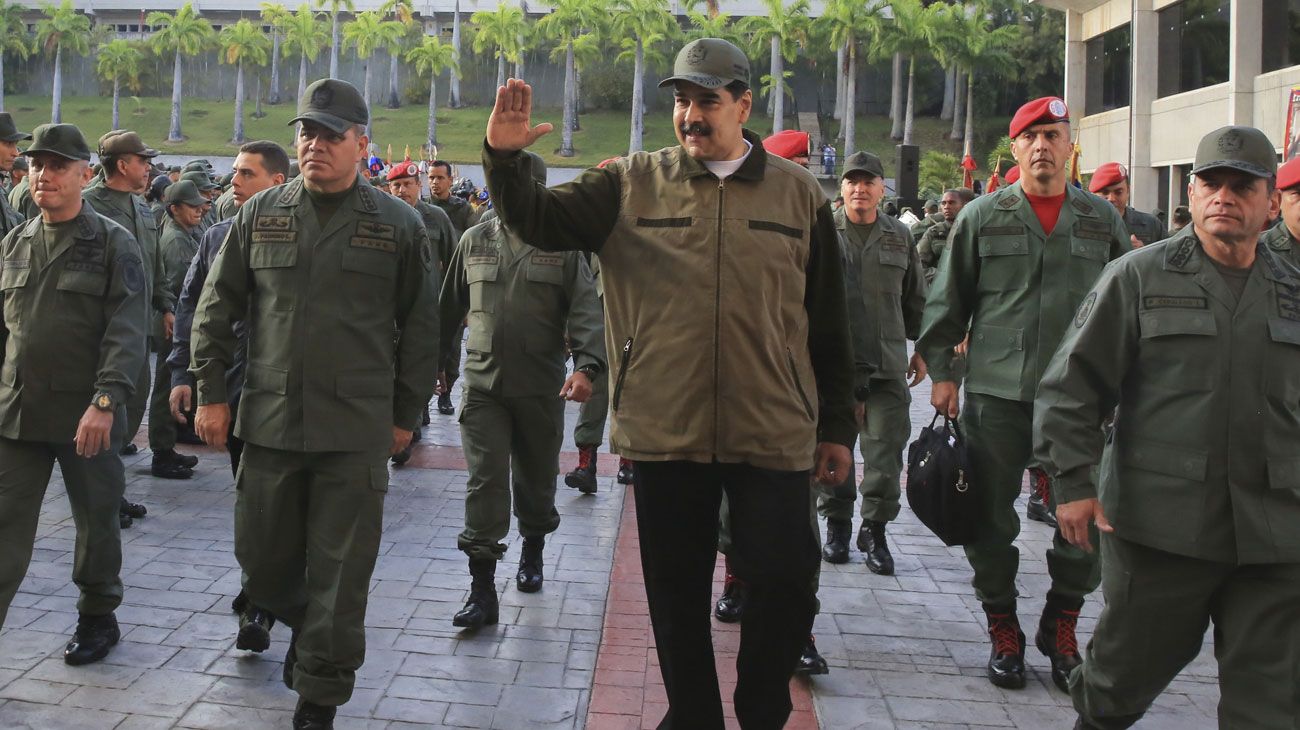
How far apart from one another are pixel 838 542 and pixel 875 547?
22 centimetres

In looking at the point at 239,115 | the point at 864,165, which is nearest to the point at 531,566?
the point at 864,165

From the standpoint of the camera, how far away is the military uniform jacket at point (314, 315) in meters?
4.43

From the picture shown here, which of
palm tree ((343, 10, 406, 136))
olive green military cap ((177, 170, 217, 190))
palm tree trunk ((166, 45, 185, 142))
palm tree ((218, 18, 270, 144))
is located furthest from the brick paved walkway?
palm tree ((218, 18, 270, 144))

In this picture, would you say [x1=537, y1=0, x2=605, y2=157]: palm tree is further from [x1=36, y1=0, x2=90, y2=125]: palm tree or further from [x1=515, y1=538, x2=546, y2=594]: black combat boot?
[x1=515, y1=538, x2=546, y2=594]: black combat boot

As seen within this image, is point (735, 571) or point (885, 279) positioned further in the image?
point (885, 279)

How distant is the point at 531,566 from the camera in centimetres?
637

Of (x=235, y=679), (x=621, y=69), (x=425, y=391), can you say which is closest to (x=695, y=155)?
(x=425, y=391)

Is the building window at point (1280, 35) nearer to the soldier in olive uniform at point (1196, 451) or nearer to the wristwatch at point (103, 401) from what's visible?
the soldier in olive uniform at point (1196, 451)

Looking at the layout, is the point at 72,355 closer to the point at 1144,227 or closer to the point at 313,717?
the point at 313,717

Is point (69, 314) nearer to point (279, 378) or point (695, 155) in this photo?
point (279, 378)

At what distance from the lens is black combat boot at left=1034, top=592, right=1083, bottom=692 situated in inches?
199

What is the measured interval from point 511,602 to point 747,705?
2444 mm

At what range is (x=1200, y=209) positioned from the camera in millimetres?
3881

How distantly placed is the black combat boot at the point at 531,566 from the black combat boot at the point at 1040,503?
138 inches
